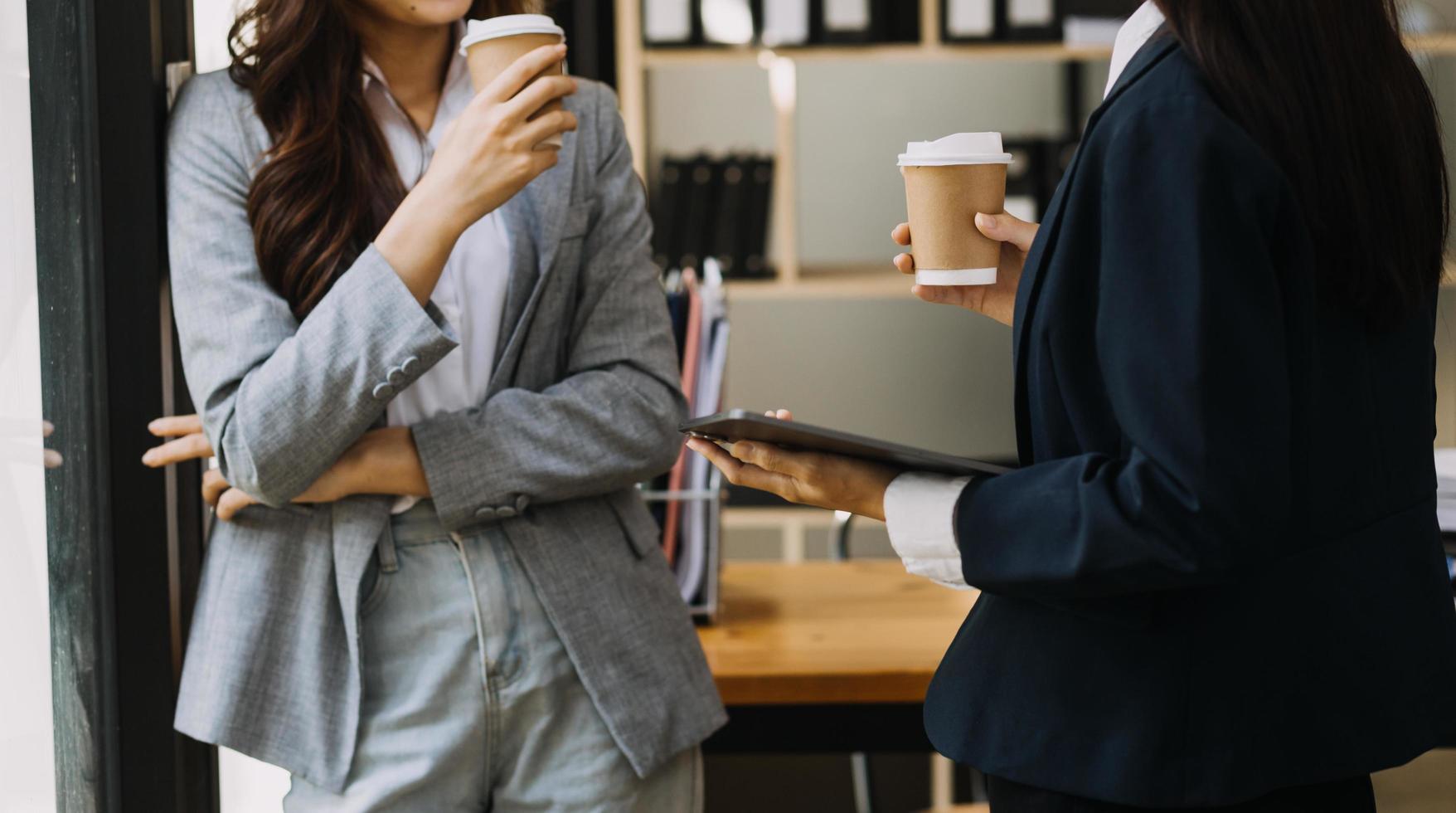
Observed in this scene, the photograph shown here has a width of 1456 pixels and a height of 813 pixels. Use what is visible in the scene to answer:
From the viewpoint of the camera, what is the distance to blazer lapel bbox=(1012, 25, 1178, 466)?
0.83 metres

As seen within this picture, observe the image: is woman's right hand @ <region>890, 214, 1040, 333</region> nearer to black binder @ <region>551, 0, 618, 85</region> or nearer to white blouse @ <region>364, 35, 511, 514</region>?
white blouse @ <region>364, 35, 511, 514</region>

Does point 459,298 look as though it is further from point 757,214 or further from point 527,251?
point 757,214

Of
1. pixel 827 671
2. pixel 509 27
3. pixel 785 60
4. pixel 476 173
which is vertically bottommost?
pixel 827 671

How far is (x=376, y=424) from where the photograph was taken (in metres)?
1.20

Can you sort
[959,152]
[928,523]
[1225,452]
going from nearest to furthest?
[1225,452] < [928,523] < [959,152]

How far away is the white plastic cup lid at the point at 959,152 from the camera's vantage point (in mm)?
1027

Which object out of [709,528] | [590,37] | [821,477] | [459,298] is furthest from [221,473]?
[590,37]

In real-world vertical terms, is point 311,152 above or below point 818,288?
above

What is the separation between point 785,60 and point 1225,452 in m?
2.85

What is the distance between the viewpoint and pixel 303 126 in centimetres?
117

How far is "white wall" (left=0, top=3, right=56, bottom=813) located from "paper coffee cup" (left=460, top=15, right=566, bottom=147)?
35 centimetres

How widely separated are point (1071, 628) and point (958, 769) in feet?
8.50

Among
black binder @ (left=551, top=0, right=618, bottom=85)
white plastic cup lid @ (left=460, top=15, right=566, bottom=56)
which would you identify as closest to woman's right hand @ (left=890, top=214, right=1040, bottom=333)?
white plastic cup lid @ (left=460, top=15, right=566, bottom=56)

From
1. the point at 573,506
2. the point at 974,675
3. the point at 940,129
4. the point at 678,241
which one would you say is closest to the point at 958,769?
the point at 678,241
